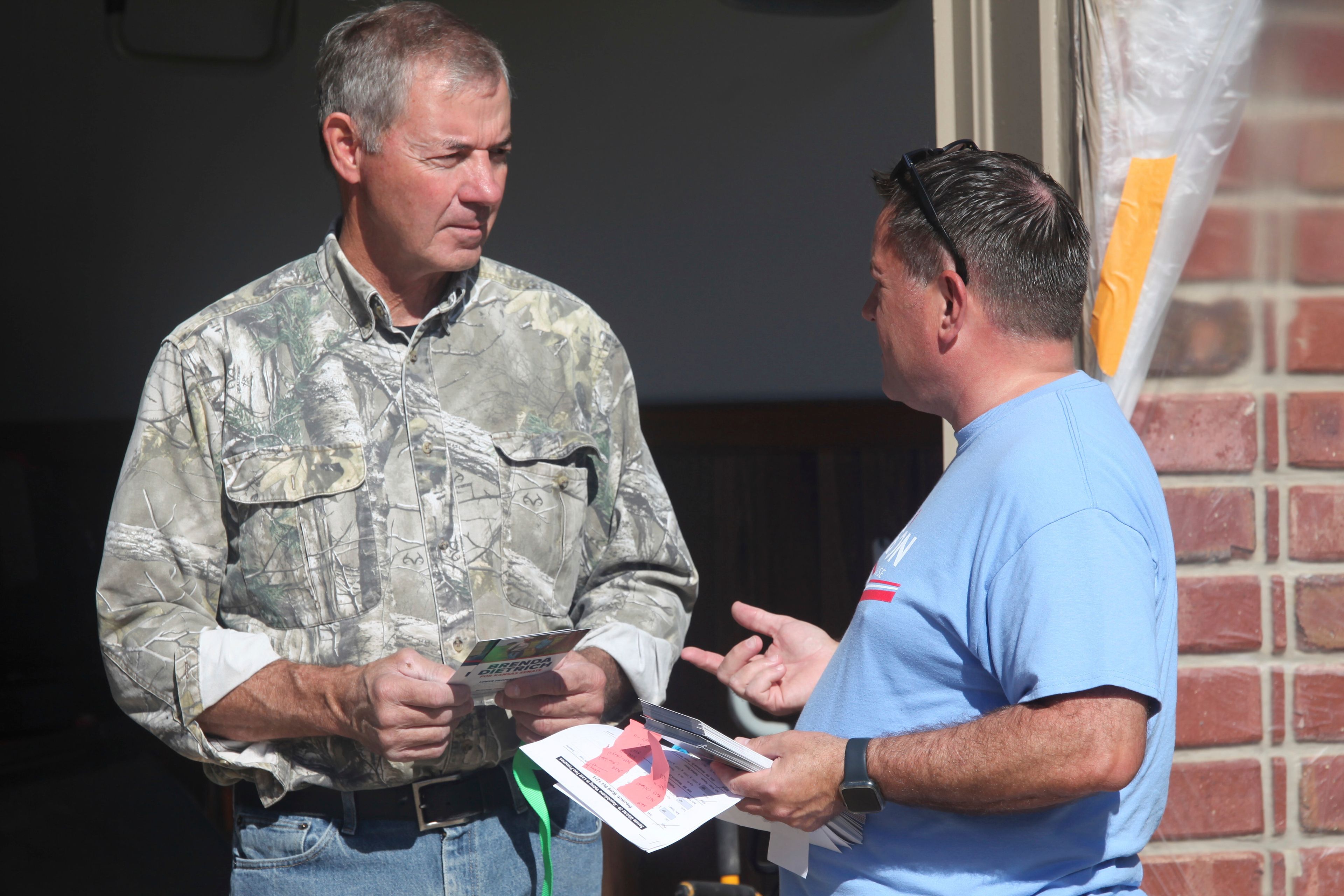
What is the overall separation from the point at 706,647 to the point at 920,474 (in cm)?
96

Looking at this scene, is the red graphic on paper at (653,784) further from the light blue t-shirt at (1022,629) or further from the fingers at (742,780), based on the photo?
the light blue t-shirt at (1022,629)

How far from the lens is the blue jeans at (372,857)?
1.51 meters

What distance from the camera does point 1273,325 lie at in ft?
5.74

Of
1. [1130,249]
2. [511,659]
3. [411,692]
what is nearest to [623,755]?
[511,659]

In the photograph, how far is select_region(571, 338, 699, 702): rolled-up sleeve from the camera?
1734 mm

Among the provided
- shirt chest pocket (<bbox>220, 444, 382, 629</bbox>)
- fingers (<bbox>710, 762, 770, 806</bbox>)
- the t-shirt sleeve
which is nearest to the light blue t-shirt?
the t-shirt sleeve

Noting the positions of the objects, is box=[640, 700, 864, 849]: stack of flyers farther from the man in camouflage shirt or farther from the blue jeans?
the blue jeans

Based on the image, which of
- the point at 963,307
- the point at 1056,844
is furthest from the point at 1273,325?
the point at 1056,844

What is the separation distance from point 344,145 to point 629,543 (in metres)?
0.77

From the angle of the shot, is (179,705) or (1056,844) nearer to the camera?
(1056,844)

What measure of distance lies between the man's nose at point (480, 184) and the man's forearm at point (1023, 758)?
1016mm

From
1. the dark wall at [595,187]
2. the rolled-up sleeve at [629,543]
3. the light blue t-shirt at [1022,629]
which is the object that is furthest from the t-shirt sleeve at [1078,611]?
the dark wall at [595,187]

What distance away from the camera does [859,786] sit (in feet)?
3.69

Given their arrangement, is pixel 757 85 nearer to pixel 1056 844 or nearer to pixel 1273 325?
pixel 1273 325
